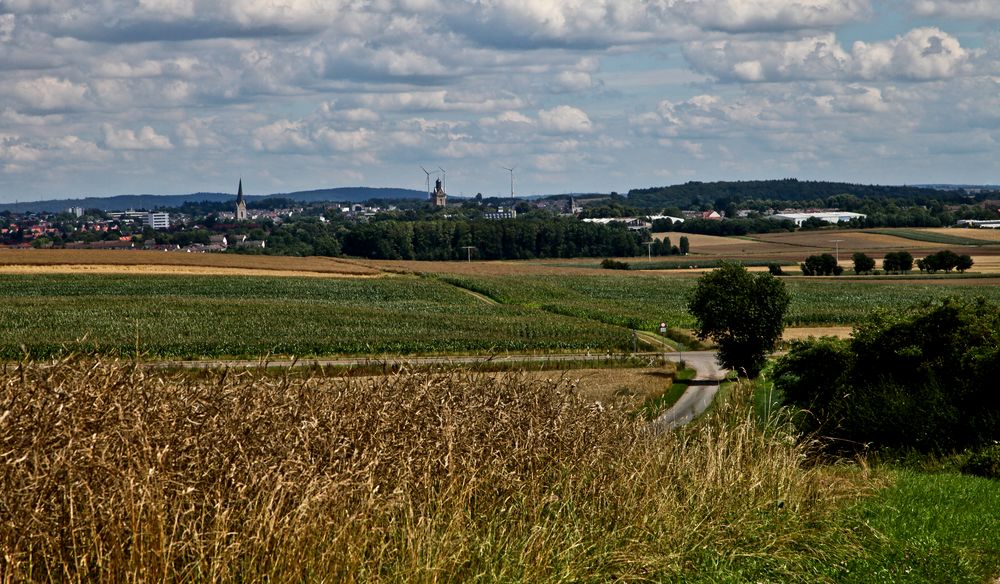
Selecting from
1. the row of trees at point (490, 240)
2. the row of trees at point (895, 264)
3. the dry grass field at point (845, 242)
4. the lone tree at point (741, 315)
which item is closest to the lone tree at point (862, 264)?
the row of trees at point (895, 264)

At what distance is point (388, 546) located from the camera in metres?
8.77

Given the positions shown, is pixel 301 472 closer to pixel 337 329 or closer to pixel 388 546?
pixel 388 546

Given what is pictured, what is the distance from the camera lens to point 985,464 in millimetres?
17641

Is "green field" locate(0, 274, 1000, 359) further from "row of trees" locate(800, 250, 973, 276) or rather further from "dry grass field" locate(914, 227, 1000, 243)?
"dry grass field" locate(914, 227, 1000, 243)

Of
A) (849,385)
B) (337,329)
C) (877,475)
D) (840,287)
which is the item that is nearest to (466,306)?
(337,329)

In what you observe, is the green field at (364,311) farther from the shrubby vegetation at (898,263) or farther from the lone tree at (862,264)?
the shrubby vegetation at (898,263)

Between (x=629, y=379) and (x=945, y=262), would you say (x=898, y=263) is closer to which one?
(x=945, y=262)

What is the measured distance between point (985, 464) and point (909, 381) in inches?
450

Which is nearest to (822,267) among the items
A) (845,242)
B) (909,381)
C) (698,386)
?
(845,242)

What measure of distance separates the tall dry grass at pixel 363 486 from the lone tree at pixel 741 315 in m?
48.3

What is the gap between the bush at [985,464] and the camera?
17.3 m

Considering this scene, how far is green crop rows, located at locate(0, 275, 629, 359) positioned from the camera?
61812mm

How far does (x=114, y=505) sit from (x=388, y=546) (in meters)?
2.17

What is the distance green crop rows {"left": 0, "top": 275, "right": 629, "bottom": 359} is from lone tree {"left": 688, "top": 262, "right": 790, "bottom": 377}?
21.7 feet
